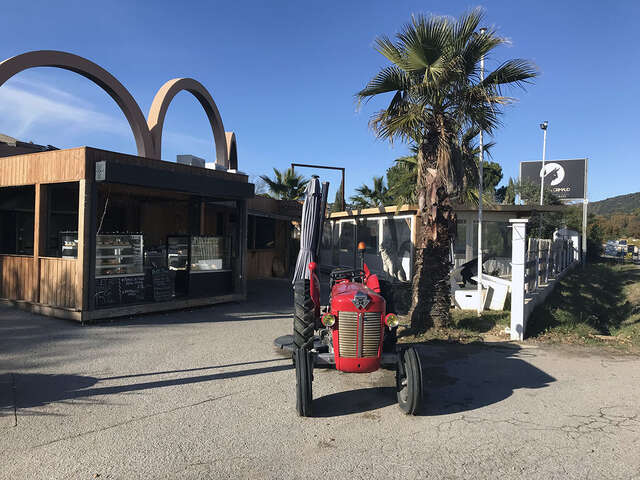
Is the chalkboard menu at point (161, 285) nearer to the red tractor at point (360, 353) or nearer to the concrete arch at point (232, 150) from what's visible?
the red tractor at point (360, 353)

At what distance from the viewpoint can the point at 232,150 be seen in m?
17.8

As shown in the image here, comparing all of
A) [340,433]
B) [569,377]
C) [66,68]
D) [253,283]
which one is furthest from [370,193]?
[340,433]

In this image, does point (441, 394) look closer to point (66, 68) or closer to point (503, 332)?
point (503, 332)

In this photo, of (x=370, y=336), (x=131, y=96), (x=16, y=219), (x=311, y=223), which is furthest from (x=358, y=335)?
(x=131, y=96)

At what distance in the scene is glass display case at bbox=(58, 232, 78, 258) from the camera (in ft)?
29.7

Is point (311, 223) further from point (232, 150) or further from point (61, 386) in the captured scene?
point (232, 150)

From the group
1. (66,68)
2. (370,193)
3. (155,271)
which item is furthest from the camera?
(370,193)

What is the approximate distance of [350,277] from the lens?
6.41m

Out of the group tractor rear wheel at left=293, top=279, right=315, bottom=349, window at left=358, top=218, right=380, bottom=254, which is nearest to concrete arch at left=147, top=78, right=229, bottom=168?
window at left=358, top=218, right=380, bottom=254

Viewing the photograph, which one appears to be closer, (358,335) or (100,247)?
(358,335)

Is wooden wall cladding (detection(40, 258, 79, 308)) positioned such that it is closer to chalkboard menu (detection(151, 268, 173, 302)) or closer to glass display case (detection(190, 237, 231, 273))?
chalkboard menu (detection(151, 268, 173, 302))

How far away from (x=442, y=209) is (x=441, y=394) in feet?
12.4

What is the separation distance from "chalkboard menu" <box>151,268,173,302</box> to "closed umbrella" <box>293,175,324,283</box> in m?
4.04

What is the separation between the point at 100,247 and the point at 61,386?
422 cm
